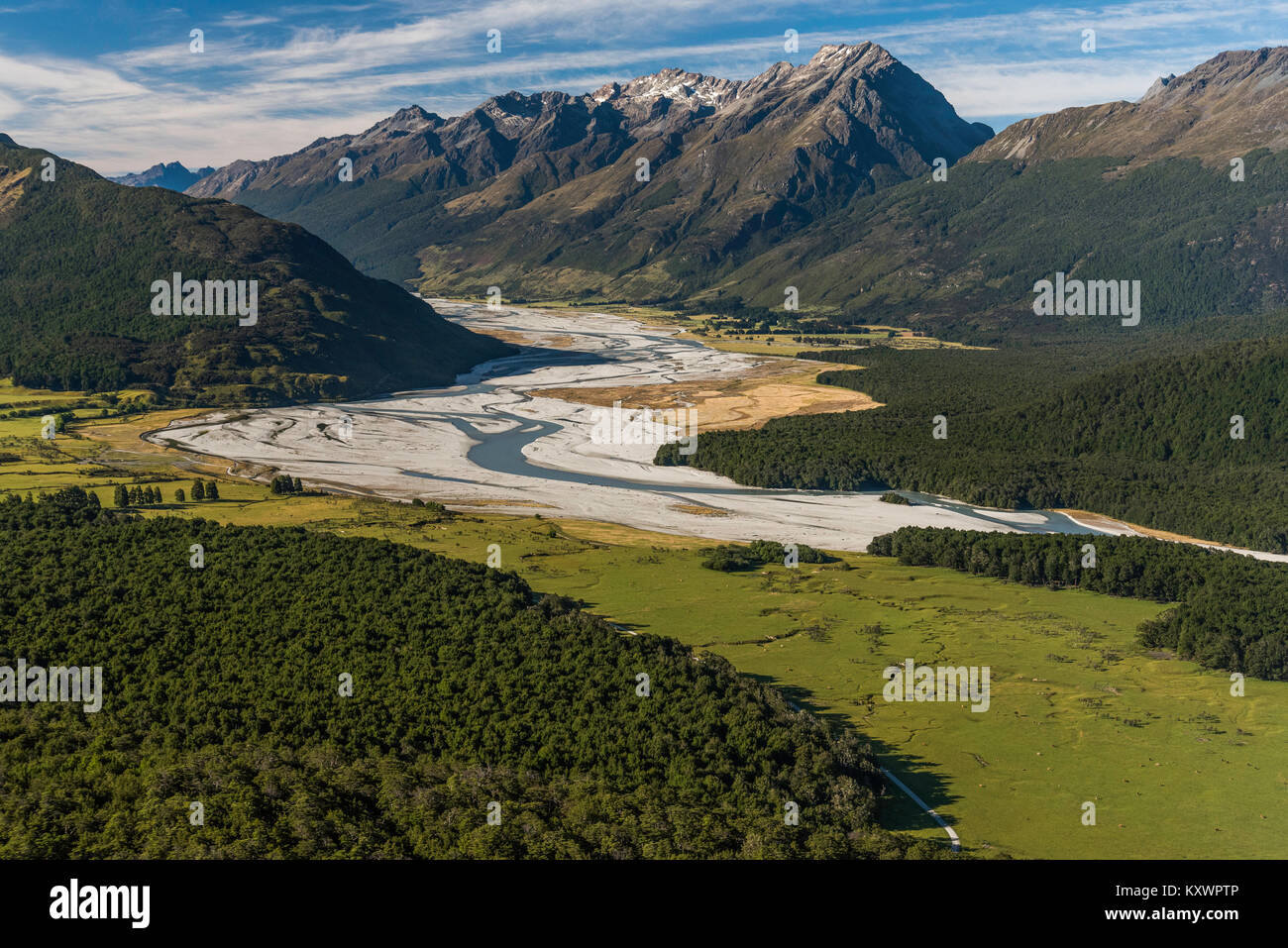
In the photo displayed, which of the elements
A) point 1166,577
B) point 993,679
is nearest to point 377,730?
point 993,679

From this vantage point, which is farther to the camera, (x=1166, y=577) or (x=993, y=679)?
(x=1166, y=577)

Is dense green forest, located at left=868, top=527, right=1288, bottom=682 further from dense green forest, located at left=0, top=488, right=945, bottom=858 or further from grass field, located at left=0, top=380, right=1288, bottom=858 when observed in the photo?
dense green forest, located at left=0, top=488, right=945, bottom=858

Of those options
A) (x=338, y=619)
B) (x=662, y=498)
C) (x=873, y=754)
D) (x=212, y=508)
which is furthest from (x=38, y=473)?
(x=873, y=754)

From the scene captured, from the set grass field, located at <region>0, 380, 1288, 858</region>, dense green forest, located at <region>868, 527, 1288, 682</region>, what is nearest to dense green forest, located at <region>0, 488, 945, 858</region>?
grass field, located at <region>0, 380, 1288, 858</region>

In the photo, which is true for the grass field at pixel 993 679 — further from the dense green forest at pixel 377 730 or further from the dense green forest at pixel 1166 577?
the dense green forest at pixel 377 730

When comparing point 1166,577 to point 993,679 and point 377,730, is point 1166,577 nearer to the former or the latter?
point 993,679
